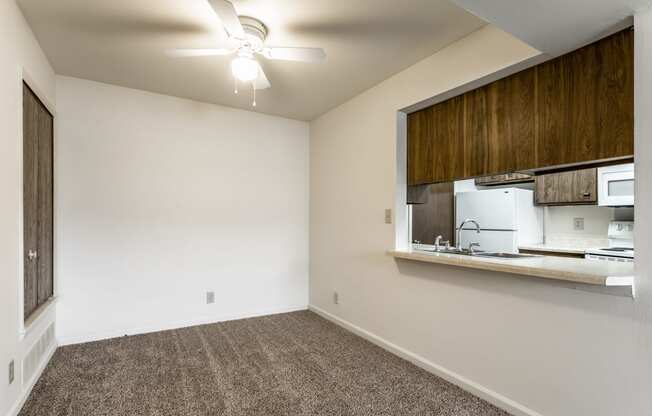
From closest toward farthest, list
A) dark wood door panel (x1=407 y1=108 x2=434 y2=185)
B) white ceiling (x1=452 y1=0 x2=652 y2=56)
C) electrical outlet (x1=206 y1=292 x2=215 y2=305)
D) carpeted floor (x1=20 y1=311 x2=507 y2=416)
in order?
white ceiling (x1=452 y1=0 x2=652 y2=56)
carpeted floor (x1=20 y1=311 x2=507 y2=416)
dark wood door panel (x1=407 y1=108 x2=434 y2=185)
electrical outlet (x1=206 y1=292 x2=215 y2=305)

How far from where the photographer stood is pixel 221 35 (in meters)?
2.46

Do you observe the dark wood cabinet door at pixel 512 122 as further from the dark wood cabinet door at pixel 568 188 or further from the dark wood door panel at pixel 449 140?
the dark wood cabinet door at pixel 568 188

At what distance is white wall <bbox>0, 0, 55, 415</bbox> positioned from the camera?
1.90 meters

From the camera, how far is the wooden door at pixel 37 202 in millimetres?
2383

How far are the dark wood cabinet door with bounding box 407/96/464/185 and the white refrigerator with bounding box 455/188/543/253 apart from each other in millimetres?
1765

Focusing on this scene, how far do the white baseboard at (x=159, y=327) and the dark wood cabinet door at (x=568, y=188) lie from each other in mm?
3280

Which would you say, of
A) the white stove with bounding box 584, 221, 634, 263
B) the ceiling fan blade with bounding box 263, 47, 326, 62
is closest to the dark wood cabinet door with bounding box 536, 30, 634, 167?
the ceiling fan blade with bounding box 263, 47, 326, 62

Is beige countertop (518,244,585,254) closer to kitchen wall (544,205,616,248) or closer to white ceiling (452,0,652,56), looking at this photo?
kitchen wall (544,205,616,248)

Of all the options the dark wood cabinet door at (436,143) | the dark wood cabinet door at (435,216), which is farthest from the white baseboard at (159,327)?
the dark wood cabinet door at (436,143)

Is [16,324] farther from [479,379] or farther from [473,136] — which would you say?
[473,136]

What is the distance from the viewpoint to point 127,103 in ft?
11.3

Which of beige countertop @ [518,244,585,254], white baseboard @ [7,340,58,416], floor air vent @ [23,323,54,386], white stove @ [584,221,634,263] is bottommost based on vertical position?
white baseboard @ [7,340,58,416]

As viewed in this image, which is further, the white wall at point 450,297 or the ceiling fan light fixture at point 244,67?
the ceiling fan light fixture at point 244,67

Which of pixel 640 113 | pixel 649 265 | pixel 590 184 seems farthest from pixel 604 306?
pixel 590 184
